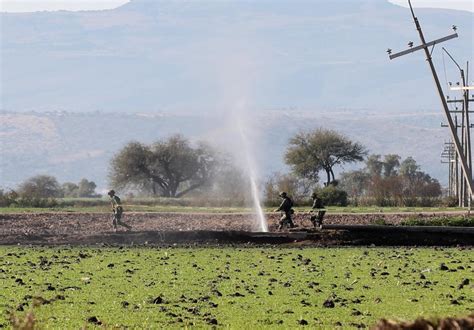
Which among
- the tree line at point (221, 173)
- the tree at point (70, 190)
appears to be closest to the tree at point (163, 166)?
the tree line at point (221, 173)

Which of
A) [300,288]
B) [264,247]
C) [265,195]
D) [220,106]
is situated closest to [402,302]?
[300,288]

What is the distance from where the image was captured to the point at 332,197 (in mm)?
89188

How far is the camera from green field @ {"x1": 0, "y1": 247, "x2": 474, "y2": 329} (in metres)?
23.0

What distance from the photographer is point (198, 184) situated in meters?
136

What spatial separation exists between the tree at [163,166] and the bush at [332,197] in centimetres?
4026

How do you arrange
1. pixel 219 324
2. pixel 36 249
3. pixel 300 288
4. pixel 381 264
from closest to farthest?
pixel 219 324
pixel 300 288
pixel 381 264
pixel 36 249

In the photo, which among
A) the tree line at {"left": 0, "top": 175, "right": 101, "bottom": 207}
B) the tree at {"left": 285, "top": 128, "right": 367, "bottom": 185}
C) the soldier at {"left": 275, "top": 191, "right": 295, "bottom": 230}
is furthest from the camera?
the tree at {"left": 285, "top": 128, "right": 367, "bottom": 185}

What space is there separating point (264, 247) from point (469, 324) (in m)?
35.2

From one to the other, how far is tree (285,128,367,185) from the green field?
75.5m

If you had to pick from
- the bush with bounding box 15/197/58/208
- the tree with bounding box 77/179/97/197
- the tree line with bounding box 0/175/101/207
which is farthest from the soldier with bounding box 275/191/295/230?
the tree with bounding box 77/179/97/197

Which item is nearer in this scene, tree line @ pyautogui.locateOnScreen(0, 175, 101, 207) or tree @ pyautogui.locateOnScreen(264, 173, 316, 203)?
tree line @ pyautogui.locateOnScreen(0, 175, 101, 207)

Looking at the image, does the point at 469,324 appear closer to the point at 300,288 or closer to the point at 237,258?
the point at 300,288

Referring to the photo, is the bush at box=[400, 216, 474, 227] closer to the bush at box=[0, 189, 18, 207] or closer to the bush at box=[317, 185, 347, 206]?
the bush at box=[317, 185, 347, 206]

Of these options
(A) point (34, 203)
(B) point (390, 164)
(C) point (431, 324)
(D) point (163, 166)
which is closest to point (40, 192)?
(D) point (163, 166)
